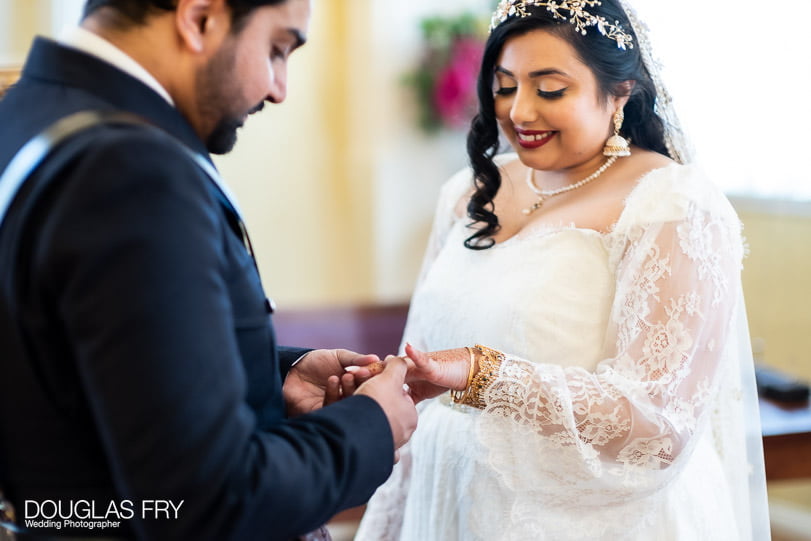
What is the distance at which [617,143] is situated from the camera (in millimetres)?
2010

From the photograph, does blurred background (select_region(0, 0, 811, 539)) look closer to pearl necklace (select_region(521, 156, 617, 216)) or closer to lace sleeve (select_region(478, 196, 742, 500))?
pearl necklace (select_region(521, 156, 617, 216))

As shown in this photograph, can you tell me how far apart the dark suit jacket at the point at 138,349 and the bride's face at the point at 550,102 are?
1008mm

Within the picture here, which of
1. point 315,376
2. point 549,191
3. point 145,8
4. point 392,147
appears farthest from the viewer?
point 392,147

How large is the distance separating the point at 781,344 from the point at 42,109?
3496mm

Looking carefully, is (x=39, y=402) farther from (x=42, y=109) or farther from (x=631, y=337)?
(x=631, y=337)

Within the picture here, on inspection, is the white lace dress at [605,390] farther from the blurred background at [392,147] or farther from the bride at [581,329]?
the blurred background at [392,147]

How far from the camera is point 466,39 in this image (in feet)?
15.8

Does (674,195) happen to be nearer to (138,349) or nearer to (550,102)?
(550,102)

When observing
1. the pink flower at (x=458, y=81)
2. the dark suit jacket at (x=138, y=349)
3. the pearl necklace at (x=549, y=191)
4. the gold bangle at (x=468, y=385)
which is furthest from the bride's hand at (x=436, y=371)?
the pink flower at (x=458, y=81)

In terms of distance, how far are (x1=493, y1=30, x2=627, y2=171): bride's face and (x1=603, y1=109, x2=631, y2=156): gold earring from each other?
0.6 inches

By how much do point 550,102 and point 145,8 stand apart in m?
1.07

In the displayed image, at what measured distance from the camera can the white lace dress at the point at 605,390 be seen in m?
1.69

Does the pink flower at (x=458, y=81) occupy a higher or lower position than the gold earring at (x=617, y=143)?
lower

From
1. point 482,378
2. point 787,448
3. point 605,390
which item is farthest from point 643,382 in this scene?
point 787,448
